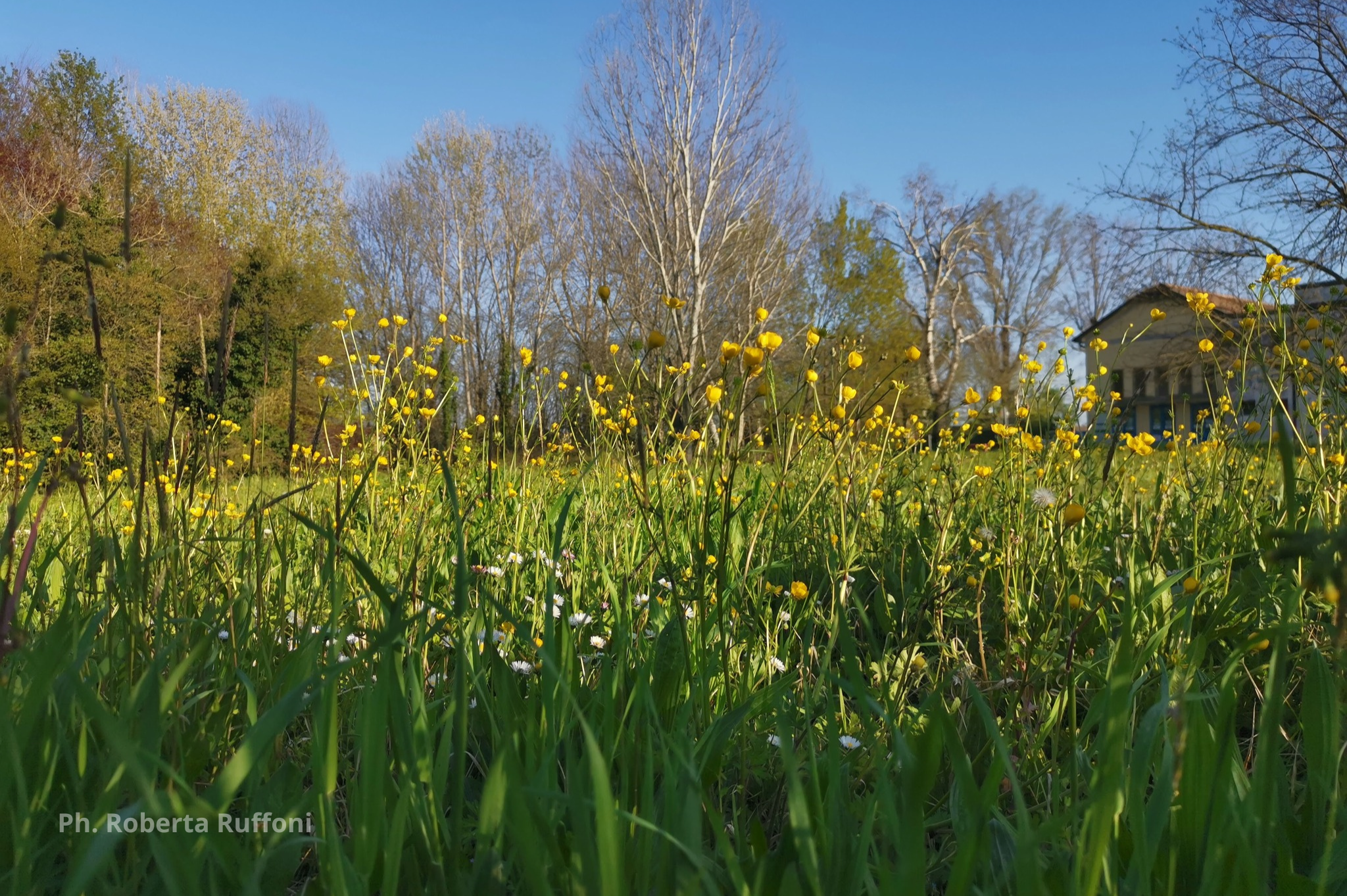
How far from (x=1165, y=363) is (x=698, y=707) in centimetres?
1583

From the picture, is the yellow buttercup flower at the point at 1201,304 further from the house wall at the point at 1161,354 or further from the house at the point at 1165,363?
the house wall at the point at 1161,354

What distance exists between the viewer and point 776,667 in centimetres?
162

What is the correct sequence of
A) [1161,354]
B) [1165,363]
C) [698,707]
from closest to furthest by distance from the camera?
[698,707] → [1161,354] → [1165,363]

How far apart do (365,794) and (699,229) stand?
48.9 ft

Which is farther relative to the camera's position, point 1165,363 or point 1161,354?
point 1165,363

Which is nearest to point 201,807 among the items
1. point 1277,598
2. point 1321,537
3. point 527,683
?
point 1321,537

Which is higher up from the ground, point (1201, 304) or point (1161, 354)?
point (1161, 354)

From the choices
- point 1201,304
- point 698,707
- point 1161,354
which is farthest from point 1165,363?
point 698,707

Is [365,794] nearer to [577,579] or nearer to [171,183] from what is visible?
[577,579]

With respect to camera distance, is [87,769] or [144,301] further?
[144,301]

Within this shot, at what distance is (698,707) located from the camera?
1337 mm

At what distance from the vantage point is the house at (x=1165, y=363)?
2.07 meters

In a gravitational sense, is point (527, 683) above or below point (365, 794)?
below

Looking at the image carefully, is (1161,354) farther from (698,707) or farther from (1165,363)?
(698,707)
